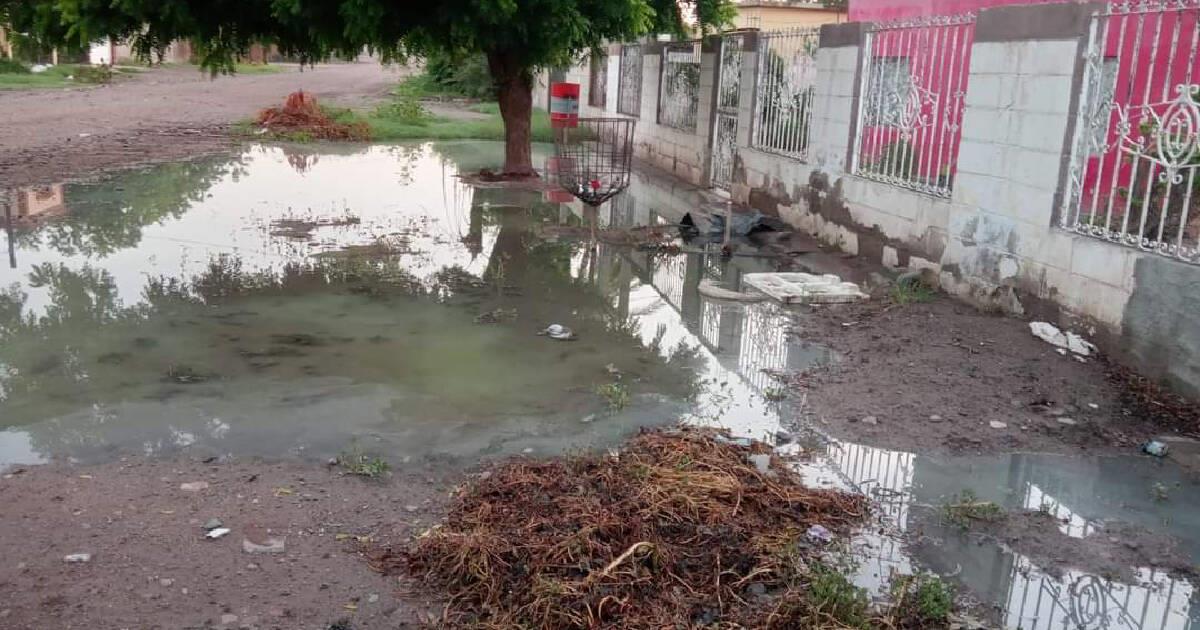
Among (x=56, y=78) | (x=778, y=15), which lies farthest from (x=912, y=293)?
(x=56, y=78)

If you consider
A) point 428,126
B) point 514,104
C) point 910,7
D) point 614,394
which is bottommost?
point 614,394

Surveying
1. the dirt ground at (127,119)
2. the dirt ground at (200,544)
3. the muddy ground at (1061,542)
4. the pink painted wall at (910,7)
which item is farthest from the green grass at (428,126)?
the muddy ground at (1061,542)

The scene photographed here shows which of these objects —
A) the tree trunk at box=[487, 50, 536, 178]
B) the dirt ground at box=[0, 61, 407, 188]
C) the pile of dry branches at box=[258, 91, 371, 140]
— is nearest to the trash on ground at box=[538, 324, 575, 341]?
the tree trunk at box=[487, 50, 536, 178]

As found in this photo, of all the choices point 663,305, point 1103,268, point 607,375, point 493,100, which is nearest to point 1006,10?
point 1103,268

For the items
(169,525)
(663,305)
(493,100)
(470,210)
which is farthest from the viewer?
(493,100)

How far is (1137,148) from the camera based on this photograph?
6160mm

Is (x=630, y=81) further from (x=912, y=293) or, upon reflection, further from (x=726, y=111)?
(x=912, y=293)

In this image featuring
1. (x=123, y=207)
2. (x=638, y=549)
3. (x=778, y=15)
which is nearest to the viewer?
(x=638, y=549)

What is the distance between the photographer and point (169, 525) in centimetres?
402

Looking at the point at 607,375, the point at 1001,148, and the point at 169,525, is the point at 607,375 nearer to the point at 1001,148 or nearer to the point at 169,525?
the point at 169,525

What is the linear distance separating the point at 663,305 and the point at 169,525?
467cm

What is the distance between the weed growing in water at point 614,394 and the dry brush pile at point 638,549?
91 cm

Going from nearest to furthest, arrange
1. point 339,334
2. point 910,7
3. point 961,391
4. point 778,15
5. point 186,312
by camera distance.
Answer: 1. point 961,391
2. point 339,334
3. point 186,312
4. point 910,7
5. point 778,15

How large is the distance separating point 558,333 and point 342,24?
5532 millimetres
